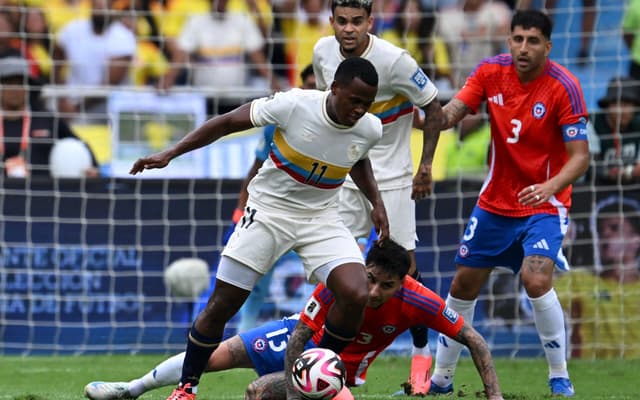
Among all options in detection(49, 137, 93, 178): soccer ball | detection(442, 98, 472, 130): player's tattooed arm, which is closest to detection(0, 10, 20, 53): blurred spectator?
detection(49, 137, 93, 178): soccer ball

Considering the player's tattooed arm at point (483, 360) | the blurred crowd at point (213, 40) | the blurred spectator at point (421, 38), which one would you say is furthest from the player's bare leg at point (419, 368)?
the blurred crowd at point (213, 40)

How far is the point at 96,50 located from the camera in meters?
13.5

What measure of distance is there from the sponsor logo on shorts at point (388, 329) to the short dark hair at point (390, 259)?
38 centimetres

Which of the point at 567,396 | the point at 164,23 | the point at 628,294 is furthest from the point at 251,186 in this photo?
the point at 164,23

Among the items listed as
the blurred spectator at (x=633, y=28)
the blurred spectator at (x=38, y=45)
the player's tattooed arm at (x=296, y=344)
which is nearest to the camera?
the player's tattooed arm at (x=296, y=344)

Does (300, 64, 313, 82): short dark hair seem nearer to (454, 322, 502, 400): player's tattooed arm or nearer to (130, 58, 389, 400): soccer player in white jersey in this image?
(130, 58, 389, 400): soccer player in white jersey

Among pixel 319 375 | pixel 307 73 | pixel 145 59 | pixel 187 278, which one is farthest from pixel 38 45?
pixel 319 375

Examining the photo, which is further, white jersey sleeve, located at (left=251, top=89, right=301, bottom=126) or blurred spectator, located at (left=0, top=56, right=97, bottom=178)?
blurred spectator, located at (left=0, top=56, right=97, bottom=178)

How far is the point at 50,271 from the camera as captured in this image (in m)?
10.7

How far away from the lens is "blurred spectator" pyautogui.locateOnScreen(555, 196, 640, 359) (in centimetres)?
1073

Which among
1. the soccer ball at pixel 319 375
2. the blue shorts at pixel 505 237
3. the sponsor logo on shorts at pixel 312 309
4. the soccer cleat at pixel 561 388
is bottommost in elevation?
the soccer cleat at pixel 561 388

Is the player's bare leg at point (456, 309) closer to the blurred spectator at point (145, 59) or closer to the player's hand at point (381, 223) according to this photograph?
the player's hand at point (381, 223)

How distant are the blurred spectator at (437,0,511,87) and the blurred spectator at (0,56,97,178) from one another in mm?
4086

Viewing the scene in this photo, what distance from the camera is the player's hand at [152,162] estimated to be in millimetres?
5910
